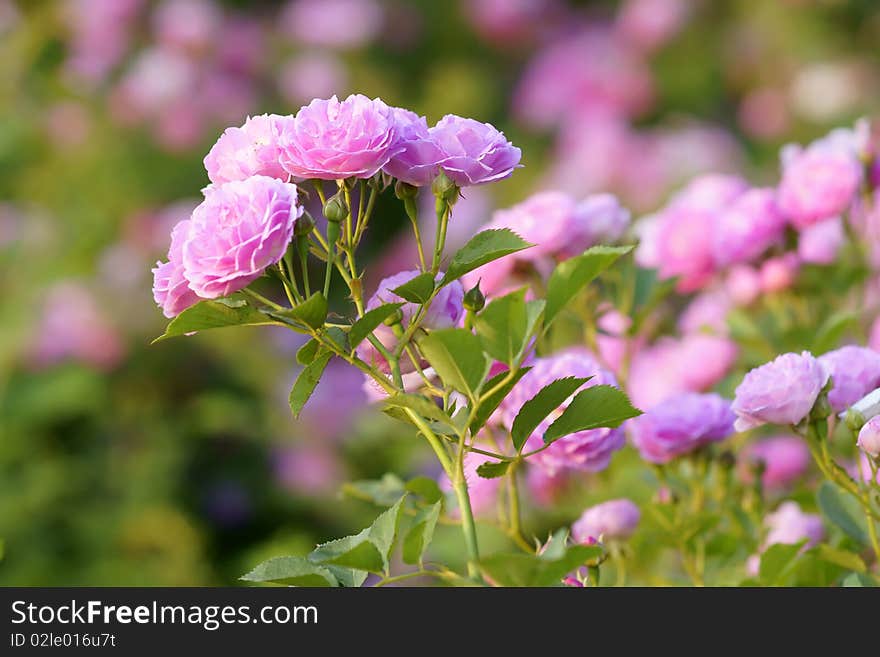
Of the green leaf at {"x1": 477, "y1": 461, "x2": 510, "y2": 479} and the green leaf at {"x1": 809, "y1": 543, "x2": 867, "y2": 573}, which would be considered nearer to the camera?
the green leaf at {"x1": 477, "y1": 461, "x2": 510, "y2": 479}

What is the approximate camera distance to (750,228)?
1045mm

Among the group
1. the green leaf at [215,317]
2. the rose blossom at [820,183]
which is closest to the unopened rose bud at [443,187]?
the green leaf at [215,317]

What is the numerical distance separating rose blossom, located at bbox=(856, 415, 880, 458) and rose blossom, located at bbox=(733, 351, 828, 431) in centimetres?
6

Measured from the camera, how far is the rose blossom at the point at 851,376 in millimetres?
728

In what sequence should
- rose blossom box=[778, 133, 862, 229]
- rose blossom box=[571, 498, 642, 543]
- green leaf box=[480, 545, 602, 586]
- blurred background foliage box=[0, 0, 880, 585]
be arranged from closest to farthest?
green leaf box=[480, 545, 602, 586]
rose blossom box=[571, 498, 642, 543]
rose blossom box=[778, 133, 862, 229]
blurred background foliage box=[0, 0, 880, 585]

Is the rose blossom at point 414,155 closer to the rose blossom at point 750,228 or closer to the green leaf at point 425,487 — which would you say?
the green leaf at point 425,487

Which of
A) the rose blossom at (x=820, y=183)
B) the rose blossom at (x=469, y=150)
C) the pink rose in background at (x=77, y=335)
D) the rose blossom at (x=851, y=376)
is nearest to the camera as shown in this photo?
the rose blossom at (x=469, y=150)

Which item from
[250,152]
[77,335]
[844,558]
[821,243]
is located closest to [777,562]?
[844,558]

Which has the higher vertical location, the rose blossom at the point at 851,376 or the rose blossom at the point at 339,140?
the rose blossom at the point at 339,140

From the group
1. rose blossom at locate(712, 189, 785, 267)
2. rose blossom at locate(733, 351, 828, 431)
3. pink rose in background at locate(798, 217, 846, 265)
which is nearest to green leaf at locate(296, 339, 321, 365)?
rose blossom at locate(733, 351, 828, 431)

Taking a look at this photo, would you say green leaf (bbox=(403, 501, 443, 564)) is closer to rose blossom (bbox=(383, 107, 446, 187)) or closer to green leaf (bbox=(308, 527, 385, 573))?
green leaf (bbox=(308, 527, 385, 573))

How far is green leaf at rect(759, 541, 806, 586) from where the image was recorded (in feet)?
2.36

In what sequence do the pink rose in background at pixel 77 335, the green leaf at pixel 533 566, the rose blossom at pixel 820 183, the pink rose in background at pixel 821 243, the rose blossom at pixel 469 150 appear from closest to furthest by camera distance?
the green leaf at pixel 533 566 → the rose blossom at pixel 469 150 → the rose blossom at pixel 820 183 → the pink rose in background at pixel 821 243 → the pink rose in background at pixel 77 335
